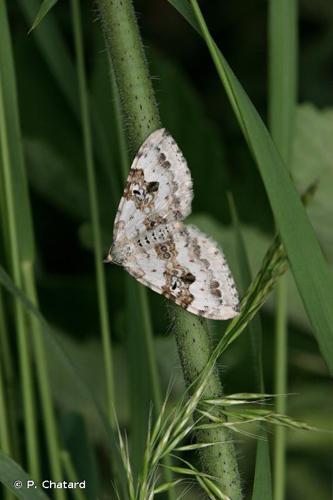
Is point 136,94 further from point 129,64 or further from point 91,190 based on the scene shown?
point 91,190

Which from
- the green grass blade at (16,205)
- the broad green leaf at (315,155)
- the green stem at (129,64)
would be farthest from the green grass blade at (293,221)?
the broad green leaf at (315,155)

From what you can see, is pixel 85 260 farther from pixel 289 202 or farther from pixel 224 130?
pixel 289 202

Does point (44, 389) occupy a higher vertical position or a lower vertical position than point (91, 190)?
lower

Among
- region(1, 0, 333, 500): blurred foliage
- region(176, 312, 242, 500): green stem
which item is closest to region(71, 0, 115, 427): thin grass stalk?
region(1, 0, 333, 500): blurred foliage

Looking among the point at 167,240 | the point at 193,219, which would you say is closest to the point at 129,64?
the point at 167,240

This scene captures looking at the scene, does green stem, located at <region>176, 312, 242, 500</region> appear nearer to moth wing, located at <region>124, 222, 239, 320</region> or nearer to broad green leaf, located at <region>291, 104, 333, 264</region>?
moth wing, located at <region>124, 222, 239, 320</region>
